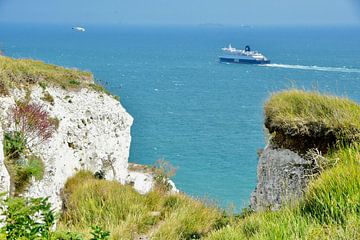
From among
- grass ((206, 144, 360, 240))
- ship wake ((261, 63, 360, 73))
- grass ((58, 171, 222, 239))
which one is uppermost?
grass ((206, 144, 360, 240))

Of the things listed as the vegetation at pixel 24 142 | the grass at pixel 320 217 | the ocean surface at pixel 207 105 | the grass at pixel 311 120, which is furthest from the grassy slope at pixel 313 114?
the vegetation at pixel 24 142

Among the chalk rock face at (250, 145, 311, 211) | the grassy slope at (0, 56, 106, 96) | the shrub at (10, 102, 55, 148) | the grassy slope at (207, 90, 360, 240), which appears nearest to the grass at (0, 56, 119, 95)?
the grassy slope at (0, 56, 106, 96)

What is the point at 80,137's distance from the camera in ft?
53.6

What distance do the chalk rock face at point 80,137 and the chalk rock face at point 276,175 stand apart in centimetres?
487

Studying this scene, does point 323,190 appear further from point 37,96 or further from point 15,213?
point 37,96

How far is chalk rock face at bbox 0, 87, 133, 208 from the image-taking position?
39.6ft

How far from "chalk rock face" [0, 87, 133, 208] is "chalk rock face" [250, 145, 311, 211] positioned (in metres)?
4.87

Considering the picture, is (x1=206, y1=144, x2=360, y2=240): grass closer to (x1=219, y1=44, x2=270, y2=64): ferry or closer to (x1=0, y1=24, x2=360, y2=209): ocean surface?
(x1=0, y1=24, x2=360, y2=209): ocean surface

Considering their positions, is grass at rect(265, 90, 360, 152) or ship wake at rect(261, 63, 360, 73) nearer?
grass at rect(265, 90, 360, 152)

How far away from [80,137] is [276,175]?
7.75 m

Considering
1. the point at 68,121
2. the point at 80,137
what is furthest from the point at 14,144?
the point at 80,137

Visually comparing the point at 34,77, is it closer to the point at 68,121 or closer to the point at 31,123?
the point at 68,121

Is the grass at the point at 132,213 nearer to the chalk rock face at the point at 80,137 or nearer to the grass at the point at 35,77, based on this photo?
the chalk rock face at the point at 80,137

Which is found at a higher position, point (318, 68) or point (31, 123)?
point (31, 123)
